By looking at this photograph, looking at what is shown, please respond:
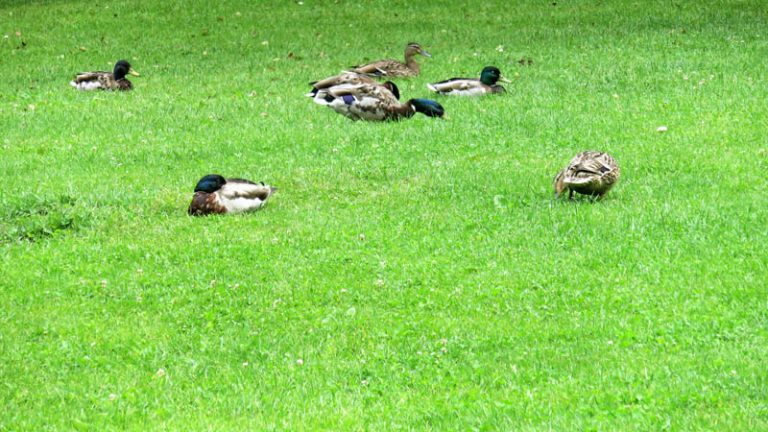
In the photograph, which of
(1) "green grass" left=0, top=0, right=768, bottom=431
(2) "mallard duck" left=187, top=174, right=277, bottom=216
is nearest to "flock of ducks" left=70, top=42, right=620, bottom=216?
(2) "mallard duck" left=187, top=174, right=277, bottom=216

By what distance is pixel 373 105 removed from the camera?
16547mm

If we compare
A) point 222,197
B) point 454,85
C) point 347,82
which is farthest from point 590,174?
point 454,85

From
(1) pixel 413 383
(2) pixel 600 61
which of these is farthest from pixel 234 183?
(2) pixel 600 61

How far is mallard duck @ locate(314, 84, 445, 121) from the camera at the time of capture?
16484 millimetres

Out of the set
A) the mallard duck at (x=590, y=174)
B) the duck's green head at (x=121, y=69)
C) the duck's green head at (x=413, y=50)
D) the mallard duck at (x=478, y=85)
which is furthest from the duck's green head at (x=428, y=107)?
the duck's green head at (x=121, y=69)

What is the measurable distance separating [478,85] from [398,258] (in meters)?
8.39

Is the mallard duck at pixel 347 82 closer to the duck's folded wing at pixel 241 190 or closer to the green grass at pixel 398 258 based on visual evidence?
the green grass at pixel 398 258

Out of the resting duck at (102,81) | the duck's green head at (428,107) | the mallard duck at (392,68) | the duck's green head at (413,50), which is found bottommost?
the resting duck at (102,81)

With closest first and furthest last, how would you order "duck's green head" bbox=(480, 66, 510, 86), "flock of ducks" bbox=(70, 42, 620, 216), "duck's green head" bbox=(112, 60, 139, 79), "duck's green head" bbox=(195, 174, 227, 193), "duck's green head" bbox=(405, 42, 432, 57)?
1. "flock of ducks" bbox=(70, 42, 620, 216)
2. "duck's green head" bbox=(195, 174, 227, 193)
3. "duck's green head" bbox=(480, 66, 510, 86)
4. "duck's green head" bbox=(112, 60, 139, 79)
5. "duck's green head" bbox=(405, 42, 432, 57)

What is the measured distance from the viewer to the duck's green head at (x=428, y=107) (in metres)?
16.3

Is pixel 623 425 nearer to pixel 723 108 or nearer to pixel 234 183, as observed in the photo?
pixel 234 183

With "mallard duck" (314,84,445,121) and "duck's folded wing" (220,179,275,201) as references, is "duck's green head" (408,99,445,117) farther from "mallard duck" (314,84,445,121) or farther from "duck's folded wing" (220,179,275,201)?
"duck's folded wing" (220,179,275,201)

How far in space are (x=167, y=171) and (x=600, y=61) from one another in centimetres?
908

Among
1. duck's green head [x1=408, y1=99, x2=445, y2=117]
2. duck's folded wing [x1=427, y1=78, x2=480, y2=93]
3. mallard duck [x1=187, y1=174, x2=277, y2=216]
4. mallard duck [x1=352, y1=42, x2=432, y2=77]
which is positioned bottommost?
mallard duck [x1=352, y1=42, x2=432, y2=77]
